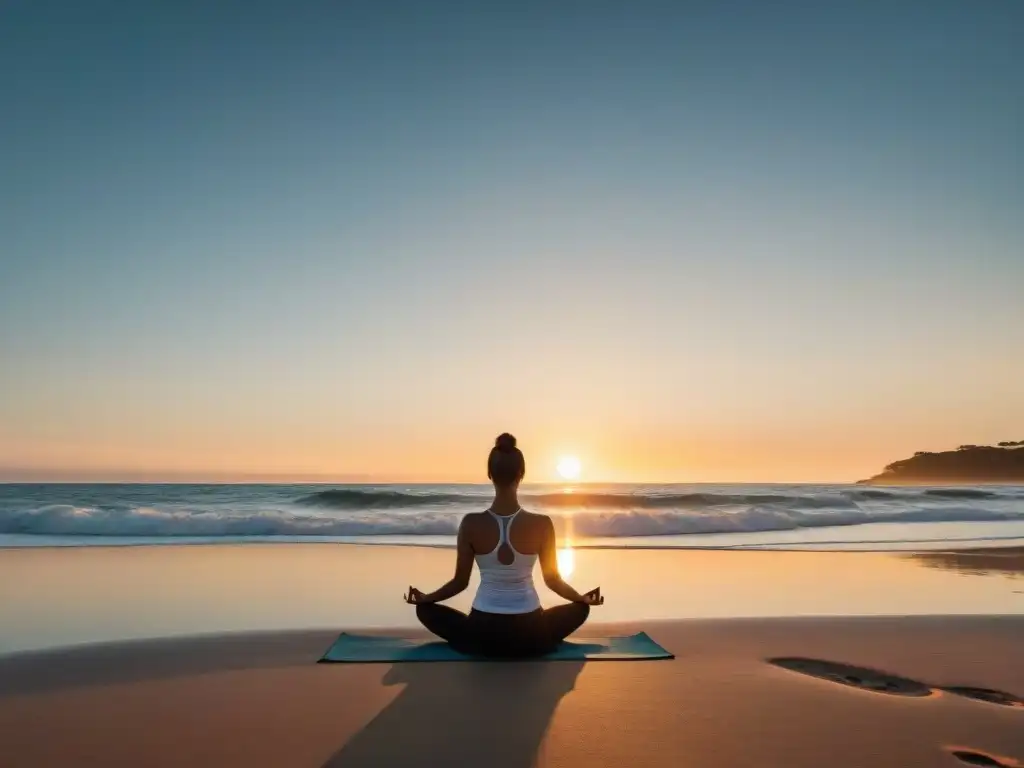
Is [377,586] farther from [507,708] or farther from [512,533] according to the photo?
[507,708]

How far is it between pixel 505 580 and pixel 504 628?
326mm

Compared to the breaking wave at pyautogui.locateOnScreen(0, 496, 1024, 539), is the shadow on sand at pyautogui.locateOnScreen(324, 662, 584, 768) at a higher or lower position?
lower

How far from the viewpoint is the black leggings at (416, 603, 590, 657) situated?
5.52m

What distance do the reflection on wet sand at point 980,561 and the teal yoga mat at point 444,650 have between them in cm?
749

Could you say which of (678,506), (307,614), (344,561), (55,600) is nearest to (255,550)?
(344,561)

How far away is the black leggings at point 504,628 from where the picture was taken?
18.1 feet

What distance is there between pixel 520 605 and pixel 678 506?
27267 millimetres

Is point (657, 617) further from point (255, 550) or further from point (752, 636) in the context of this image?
point (255, 550)

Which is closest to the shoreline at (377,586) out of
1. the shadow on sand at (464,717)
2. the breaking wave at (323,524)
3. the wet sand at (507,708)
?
the wet sand at (507,708)

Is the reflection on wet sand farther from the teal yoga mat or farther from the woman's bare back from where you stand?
the woman's bare back

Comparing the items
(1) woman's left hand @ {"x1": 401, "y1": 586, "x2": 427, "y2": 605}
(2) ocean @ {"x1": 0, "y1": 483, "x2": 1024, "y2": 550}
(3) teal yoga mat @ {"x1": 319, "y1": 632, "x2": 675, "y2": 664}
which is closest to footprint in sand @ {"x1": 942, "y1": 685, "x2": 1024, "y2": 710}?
(3) teal yoga mat @ {"x1": 319, "y1": 632, "x2": 675, "y2": 664}

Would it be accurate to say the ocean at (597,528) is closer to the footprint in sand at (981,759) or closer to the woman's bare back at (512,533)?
the woman's bare back at (512,533)

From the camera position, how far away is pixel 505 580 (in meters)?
5.49

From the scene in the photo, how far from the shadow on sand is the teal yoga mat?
17 centimetres
